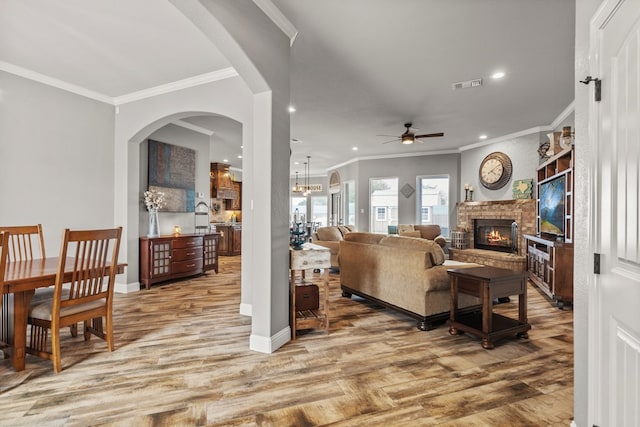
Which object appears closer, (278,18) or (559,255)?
(278,18)

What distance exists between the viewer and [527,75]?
159 inches

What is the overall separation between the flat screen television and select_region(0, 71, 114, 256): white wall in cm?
662

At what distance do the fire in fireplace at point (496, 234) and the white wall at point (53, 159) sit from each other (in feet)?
24.3

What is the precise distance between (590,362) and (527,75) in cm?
377

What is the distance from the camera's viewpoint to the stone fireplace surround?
20.5 feet

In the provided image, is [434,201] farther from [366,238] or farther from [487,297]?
[487,297]

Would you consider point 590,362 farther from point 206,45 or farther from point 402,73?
point 206,45

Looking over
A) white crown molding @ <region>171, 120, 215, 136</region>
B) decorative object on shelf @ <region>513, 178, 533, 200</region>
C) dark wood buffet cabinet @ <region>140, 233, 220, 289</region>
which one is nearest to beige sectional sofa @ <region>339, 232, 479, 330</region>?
dark wood buffet cabinet @ <region>140, 233, 220, 289</region>

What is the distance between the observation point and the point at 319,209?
1403 centimetres

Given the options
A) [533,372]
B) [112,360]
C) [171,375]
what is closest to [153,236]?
[112,360]

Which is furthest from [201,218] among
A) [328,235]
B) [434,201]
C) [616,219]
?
[616,219]

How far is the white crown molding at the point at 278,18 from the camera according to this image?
261cm

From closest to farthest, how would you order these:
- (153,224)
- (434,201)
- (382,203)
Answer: (153,224) < (434,201) < (382,203)

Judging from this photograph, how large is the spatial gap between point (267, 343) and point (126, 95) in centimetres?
405
